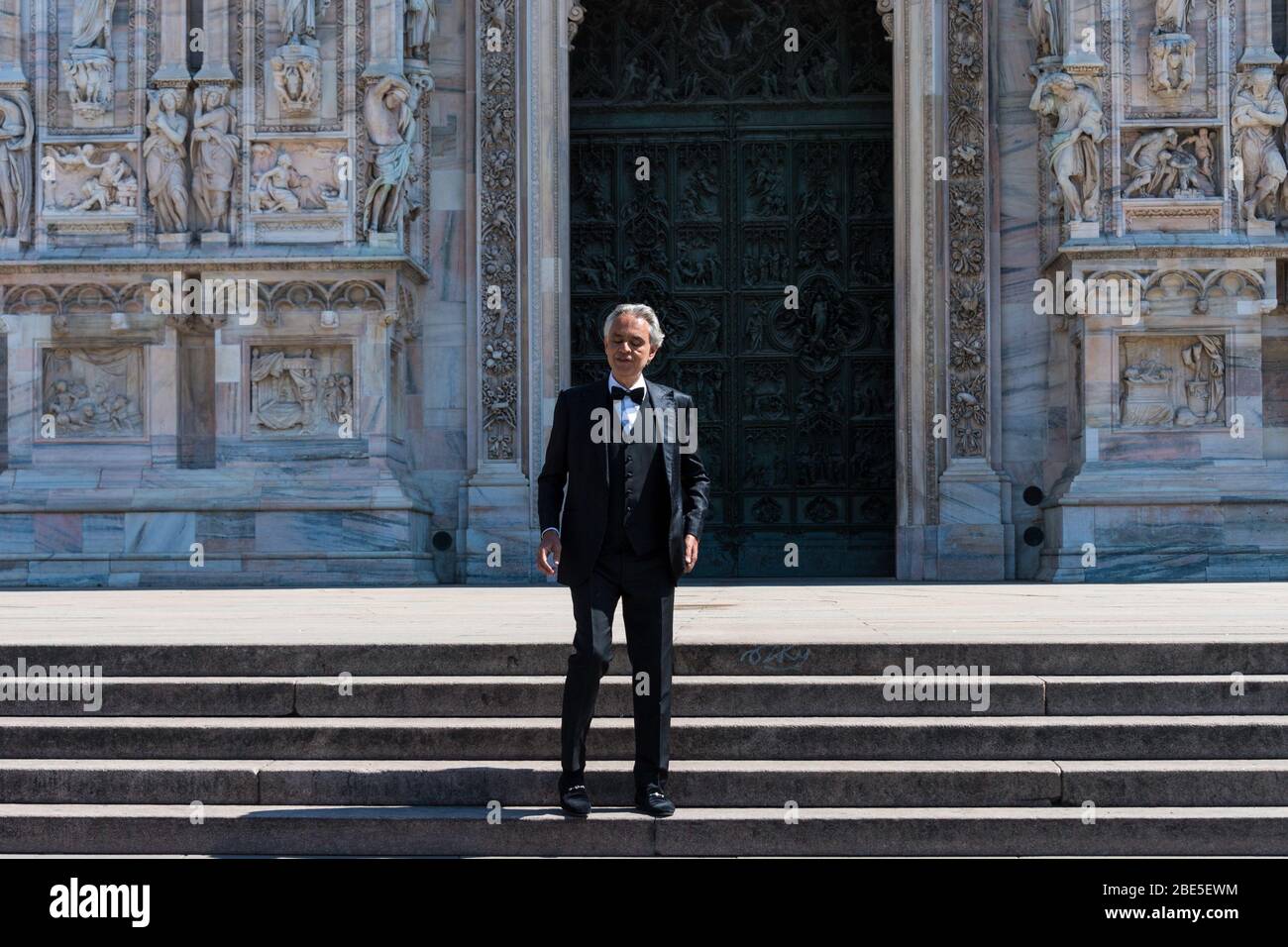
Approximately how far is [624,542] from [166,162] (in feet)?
37.3

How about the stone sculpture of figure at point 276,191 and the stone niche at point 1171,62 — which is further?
the stone sculpture of figure at point 276,191

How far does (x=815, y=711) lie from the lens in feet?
26.8

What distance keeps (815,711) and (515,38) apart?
1146 cm

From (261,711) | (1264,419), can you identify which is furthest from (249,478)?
(1264,419)

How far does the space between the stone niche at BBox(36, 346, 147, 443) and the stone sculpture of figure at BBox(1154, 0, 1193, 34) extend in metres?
11.3

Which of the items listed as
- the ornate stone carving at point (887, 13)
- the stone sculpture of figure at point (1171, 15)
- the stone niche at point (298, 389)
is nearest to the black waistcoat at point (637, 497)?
the stone niche at point (298, 389)

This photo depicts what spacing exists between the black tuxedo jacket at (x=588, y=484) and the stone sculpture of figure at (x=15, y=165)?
1147 centimetres

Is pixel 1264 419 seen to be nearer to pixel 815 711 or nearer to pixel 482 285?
Answer: pixel 482 285

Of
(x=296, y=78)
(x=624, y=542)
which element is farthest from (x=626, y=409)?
(x=296, y=78)

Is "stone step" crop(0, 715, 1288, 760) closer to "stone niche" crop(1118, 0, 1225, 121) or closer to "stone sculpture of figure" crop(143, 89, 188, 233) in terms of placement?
"stone sculpture of figure" crop(143, 89, 188, 233)

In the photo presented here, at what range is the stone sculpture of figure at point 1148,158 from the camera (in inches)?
647
